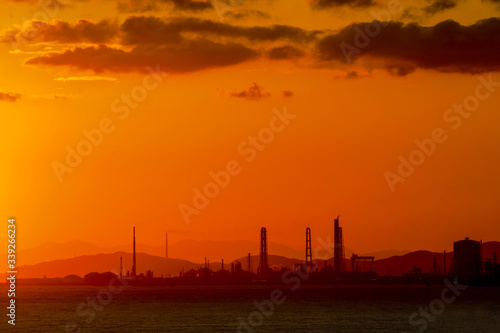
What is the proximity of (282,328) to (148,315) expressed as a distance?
3833 centimetres

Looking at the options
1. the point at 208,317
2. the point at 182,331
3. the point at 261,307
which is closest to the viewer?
the point at 182,331

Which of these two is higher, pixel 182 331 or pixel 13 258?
pixel 13 258

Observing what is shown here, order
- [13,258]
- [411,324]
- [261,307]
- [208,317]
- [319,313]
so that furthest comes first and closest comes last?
1. [261,307]
2. [319,313]
3. [208,317]
4. [411,324]
5. [13,258]

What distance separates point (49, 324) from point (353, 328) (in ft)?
136

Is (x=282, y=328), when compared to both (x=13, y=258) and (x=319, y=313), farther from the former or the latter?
(x=13, y=258)

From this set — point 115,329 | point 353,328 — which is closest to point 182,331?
point 115,329

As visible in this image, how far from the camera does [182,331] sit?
383 feet

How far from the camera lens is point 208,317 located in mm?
145750

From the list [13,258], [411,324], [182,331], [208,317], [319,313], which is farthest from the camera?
[319,313]

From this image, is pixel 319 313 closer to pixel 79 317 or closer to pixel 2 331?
pixel 79 317

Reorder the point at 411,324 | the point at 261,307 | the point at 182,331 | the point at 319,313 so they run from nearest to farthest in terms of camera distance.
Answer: the point at 182,331 < the point at 411,324 < the point at 319,313 < the point at 261,307

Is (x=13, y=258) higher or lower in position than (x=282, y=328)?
higher

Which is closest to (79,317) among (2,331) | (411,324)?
(2,331)

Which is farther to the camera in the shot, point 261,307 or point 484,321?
point 261,307
